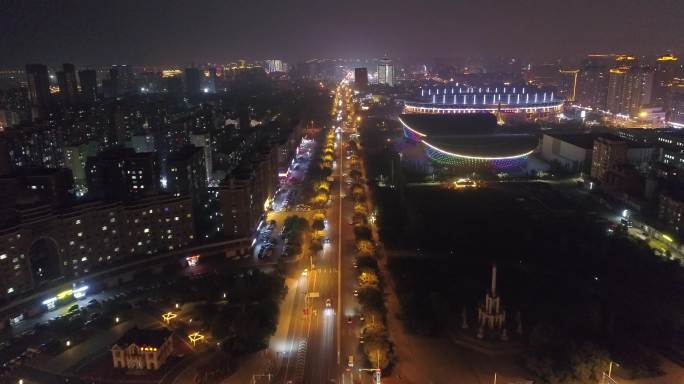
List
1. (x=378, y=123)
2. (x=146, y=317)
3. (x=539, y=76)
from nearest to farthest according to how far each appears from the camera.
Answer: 1. (x=146, y=317)
2. (x=378, y=123)
3. (x=539, y=76)

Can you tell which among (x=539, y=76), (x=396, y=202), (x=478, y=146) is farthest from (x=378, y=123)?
(x=539, y=76)

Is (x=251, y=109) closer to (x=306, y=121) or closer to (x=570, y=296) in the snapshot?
(x=306, y=121)

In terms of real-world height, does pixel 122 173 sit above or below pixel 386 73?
below

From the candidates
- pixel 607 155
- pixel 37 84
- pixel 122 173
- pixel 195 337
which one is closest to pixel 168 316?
pixel 195 337

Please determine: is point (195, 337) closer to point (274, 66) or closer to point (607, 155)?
point (607, 155)

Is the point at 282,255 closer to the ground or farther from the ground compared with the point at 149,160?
closer to the ground

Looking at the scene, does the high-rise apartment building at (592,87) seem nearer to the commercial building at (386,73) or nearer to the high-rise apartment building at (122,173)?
the commercial building at (386,73)

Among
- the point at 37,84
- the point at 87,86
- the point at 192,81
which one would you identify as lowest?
the point at 87,86
